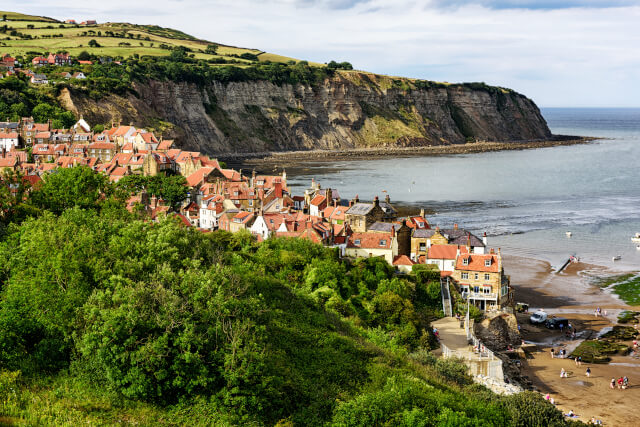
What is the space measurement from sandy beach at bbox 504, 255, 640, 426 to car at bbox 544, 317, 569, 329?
70cm

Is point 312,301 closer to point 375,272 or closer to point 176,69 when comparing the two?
point 375,272

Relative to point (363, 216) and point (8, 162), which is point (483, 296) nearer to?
point (363, 216)

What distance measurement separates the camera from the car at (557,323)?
44281 millimetres

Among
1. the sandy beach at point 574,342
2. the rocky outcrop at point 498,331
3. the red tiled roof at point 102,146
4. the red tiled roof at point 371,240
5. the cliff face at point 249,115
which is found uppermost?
the cliff face at point 249,115

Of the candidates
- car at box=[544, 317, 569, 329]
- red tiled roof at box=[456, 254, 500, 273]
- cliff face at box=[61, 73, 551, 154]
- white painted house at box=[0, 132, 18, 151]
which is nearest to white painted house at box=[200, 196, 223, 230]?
red tiled roof at box=[456, 254, 500, 273]

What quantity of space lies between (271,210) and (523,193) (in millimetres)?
61567

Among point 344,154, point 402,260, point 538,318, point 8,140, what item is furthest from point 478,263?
point 344,154

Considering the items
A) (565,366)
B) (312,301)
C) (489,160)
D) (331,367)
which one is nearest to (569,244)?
(565,366)

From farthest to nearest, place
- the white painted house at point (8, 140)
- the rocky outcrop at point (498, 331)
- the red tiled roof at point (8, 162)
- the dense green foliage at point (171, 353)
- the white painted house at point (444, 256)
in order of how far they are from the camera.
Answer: the white painted house at point (8, 140), the red tiled roof at point (8, 162), the white painted house at point (444, 256), the rocky outcrop at point (498, 331), the dense green foliage at point (171, 353)

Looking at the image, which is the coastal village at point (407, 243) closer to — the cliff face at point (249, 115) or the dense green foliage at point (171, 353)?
the dense green foliage at point (171, 353)

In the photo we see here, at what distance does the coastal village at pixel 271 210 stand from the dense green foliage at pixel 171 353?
1448 cm

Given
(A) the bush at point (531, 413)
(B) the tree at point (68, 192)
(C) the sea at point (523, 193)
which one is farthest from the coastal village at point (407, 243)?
(C) the sea at point (523, 193)

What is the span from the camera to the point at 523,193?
108m

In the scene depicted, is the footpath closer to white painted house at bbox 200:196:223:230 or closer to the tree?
the tree
